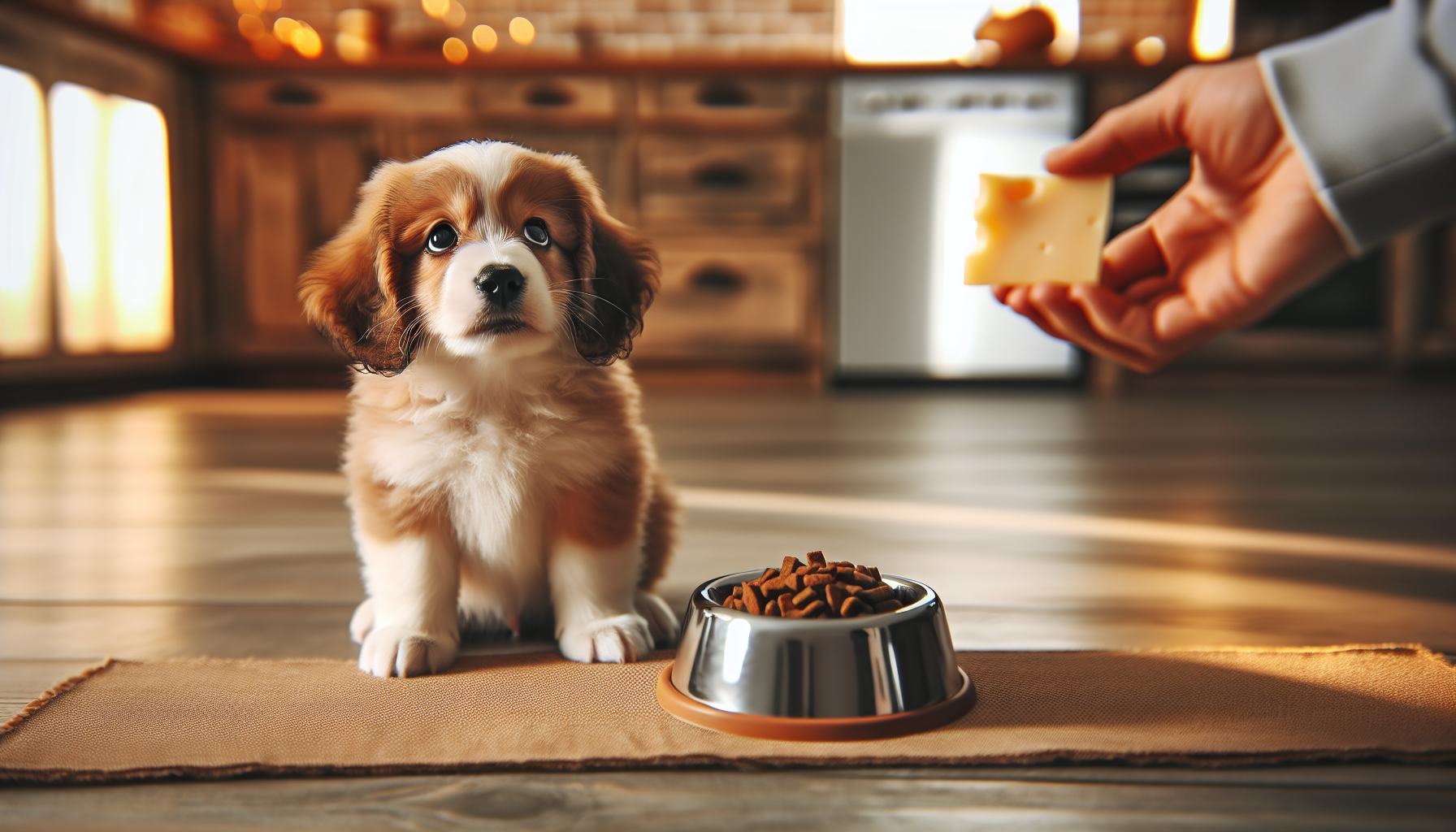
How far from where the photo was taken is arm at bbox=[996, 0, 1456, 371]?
106 centimetres

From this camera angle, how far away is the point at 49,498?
6.64ft

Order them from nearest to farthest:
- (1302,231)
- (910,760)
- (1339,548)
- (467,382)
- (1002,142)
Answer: (910,760) → (467,382) → (1302,231) → (1339,548) → (1002,142)

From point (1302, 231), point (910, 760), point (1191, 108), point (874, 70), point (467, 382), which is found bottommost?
point (910, 760)

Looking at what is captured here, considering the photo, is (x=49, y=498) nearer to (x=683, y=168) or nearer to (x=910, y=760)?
(x=910, y=760)

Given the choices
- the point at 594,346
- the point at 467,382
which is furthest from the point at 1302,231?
the point at 467,382

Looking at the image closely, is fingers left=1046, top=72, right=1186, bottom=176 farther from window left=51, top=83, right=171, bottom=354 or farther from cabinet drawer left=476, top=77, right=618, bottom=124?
window left=51, top=83, right=171, bottom=354

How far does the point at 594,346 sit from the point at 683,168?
11.3 ft

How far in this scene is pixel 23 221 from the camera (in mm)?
3465

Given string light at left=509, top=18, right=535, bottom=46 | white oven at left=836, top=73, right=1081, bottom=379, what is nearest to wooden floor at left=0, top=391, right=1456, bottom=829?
white oven at left=836, top=73, right=1081, bottom=379

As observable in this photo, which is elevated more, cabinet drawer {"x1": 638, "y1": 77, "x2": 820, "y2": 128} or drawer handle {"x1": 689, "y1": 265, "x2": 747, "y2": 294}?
cabinet drawer {"x1": 638, "y1": 77, "x2": 820, "y2": 128}

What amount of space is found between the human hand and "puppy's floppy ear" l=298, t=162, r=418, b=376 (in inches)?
29.8

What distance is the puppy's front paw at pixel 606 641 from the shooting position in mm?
1046

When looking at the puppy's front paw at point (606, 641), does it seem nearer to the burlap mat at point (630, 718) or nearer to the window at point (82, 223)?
the burlap mat at point (630, 718)

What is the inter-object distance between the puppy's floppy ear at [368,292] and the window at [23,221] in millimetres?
3088
